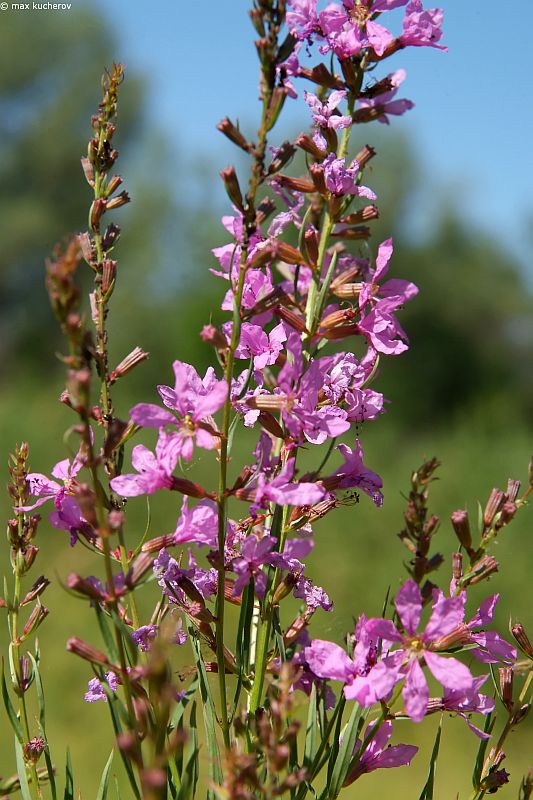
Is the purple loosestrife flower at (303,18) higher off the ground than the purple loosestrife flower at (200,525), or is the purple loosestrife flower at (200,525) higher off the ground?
the purple loosestrife flower at (303,18)

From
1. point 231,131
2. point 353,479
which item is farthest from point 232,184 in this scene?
point 353,479

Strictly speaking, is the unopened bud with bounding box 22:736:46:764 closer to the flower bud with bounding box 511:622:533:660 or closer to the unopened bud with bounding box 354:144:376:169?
the flower bud with bounding box 511:622:533:660

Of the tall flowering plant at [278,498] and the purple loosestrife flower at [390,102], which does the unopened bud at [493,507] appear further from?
the purple loosestrife flower at [390,102]

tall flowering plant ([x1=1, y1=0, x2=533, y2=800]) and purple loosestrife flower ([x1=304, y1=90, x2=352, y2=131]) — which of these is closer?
tall flowering plant ([x1=1, y1=0, x2=533, y2=800])

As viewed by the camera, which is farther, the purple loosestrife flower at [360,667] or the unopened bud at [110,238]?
the unopened bud at [110,238]

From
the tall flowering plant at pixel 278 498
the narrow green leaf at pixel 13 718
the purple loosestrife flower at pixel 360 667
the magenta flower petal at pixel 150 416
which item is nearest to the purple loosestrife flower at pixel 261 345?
the tall flowering plant at pixel 278 498

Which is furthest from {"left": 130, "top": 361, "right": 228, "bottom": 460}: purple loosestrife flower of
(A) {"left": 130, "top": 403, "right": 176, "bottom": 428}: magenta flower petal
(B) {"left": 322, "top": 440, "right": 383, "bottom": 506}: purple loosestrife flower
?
(B) {"left": 322, "top": 440, "right": 383, "bottom": 506}: purple loosestrife flower

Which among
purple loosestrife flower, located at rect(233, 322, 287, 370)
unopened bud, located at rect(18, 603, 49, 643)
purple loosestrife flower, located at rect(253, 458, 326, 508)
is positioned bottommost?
unopened bud, located at rect(18, 603, 49, 643)

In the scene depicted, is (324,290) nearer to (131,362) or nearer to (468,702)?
(131,362)

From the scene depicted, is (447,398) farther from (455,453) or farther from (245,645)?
(245,645)

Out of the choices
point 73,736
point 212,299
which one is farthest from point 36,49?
point 73,736
